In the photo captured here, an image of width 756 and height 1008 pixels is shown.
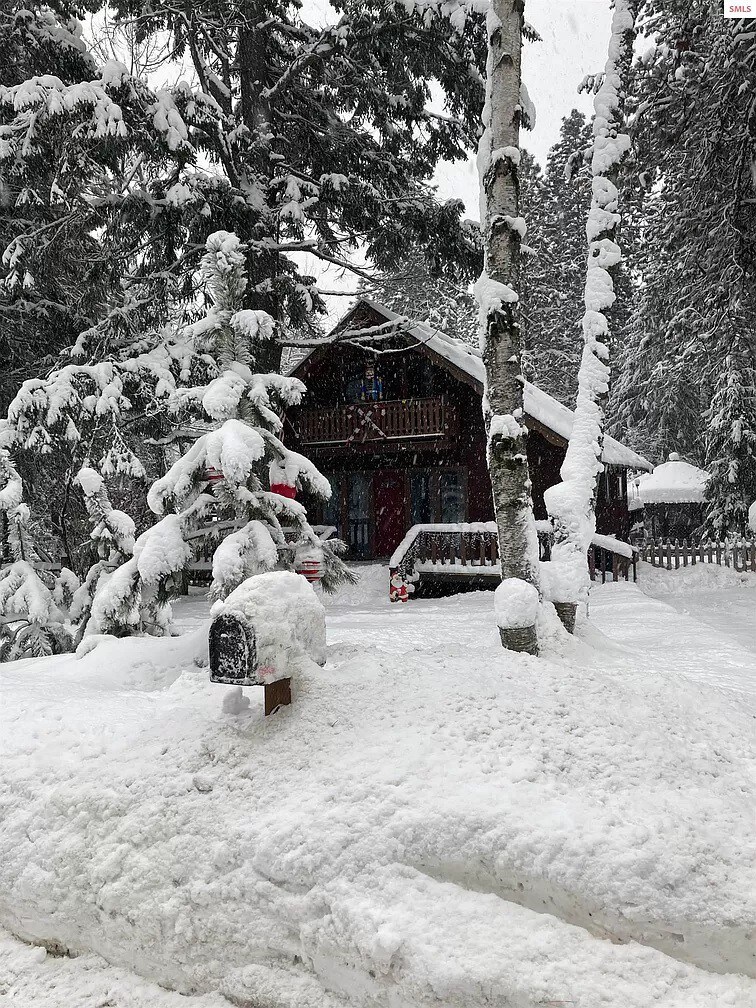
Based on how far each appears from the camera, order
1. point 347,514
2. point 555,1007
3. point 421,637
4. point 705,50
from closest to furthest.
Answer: point 555,1007 → point 421,637 → point 705,50 → point 347,514

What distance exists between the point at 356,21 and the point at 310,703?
38.0ft

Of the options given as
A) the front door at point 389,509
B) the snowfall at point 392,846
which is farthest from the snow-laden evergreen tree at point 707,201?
the snowfall at point 392,846

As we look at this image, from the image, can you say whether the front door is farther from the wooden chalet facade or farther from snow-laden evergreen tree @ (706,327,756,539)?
snow-laden evergreen tree @ (706,327,756,539)

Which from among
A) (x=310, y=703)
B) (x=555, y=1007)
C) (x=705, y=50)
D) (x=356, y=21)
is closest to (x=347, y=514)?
(x=356, y=21)

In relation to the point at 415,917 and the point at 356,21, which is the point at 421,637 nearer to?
the point at 415,917

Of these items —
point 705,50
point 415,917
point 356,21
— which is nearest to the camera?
point 415,917

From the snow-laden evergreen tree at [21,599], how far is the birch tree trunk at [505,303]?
5.50 metres

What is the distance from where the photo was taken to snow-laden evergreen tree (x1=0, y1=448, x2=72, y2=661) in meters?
7.81

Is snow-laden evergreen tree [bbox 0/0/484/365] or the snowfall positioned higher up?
snow-laden evergreen tree [bbox 0/0/484/365]

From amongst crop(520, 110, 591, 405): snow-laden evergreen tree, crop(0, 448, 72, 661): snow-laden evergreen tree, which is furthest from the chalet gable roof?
crop(520, 110, 591, 405): snow-laden evergreen tree

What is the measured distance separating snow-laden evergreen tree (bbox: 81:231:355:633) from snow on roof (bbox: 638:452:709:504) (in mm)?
29095

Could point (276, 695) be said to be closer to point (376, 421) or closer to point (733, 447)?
point (376, 421)

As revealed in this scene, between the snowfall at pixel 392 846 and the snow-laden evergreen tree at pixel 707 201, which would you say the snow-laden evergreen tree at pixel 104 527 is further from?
the snow-laden evergreen tree at pixel 707 201

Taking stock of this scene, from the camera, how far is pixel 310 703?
384 cm
